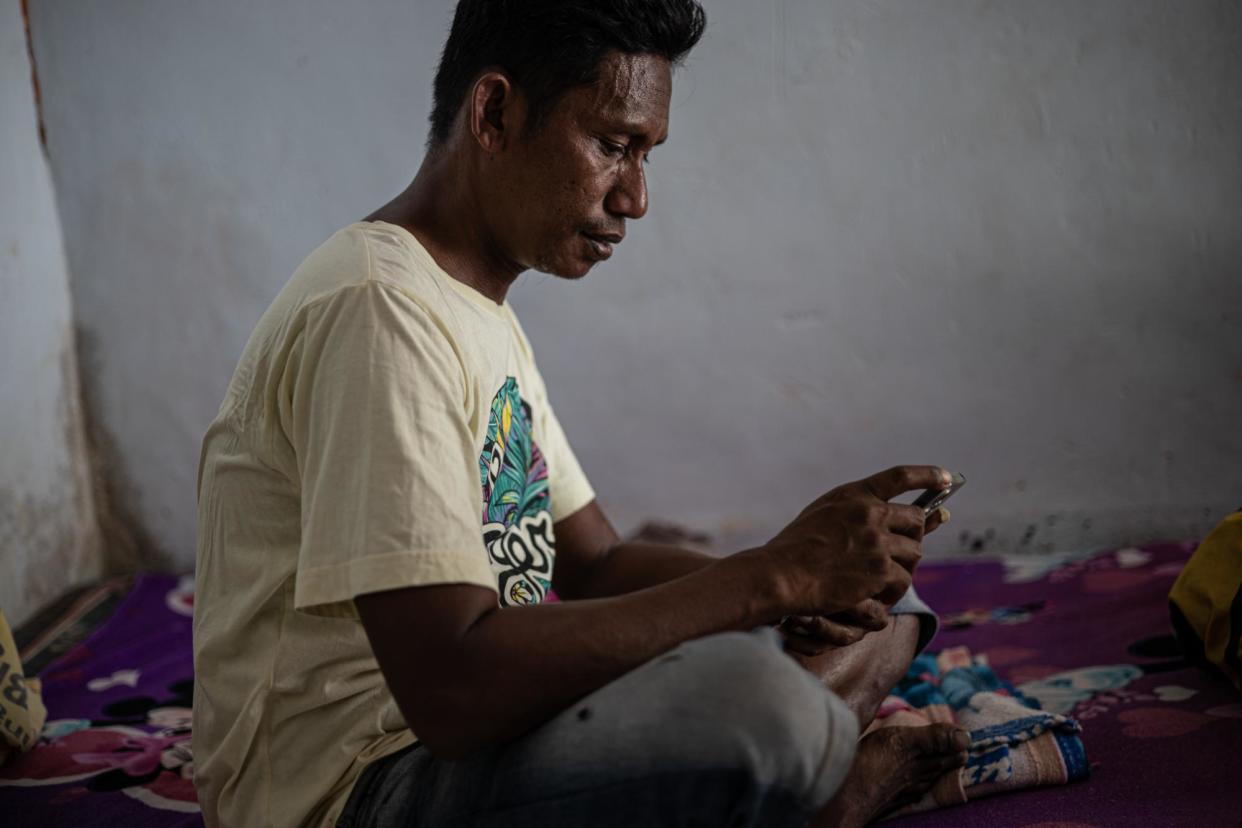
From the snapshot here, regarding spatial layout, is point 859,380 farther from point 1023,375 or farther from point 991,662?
point 991,662

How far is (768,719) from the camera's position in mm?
927

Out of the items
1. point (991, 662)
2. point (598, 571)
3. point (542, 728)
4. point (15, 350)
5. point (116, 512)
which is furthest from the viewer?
point (116, 512)

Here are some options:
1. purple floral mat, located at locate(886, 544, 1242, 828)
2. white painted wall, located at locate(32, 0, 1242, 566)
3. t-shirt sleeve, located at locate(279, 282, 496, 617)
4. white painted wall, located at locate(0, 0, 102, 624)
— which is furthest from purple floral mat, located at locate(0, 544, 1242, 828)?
t-shirt sleeve, located at locate(279, 282, 496, 617)

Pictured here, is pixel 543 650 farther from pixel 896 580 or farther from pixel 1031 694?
pixel 1031 694

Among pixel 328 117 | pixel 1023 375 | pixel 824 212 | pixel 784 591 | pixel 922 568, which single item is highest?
pixel 328 117

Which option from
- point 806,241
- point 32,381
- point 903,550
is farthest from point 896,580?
point 32,381

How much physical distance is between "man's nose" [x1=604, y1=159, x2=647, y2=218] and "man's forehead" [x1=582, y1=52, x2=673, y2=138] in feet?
0.17

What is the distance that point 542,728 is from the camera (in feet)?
3.32

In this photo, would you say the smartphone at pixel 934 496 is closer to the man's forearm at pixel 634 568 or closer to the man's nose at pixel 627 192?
the man's forearm at pixel 634 568

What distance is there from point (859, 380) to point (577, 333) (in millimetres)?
727

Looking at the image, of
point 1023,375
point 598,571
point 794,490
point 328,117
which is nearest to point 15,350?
point 328,117

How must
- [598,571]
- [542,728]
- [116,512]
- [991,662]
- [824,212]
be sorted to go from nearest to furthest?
1. [542,728]
2. [598,571]
3. [991,662]
4. [824,212]
5. [116,512]

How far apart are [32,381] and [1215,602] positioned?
100 inches

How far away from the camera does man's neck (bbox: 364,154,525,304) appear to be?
1312 millimetres
